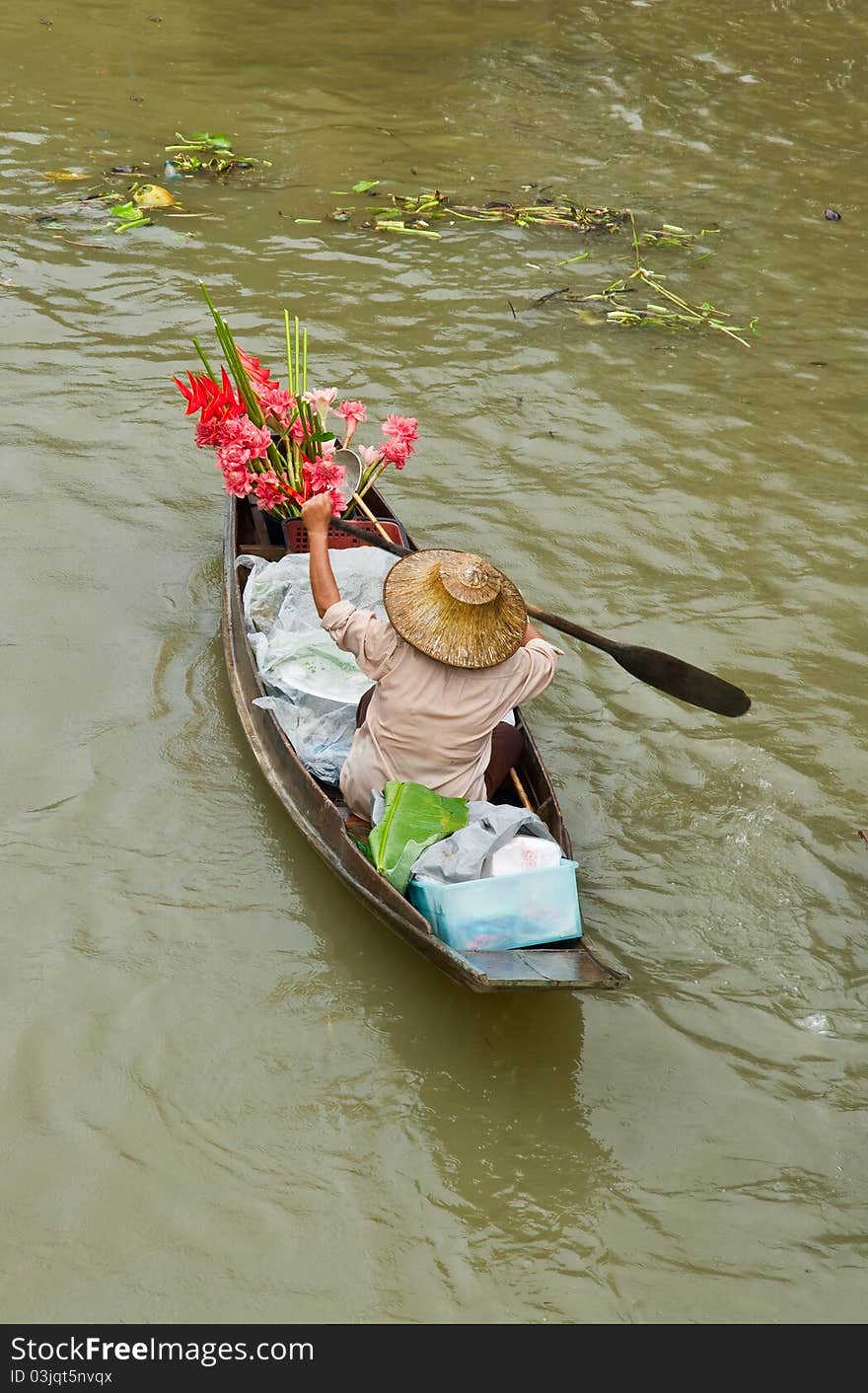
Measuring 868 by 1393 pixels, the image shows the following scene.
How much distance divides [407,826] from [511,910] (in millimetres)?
503

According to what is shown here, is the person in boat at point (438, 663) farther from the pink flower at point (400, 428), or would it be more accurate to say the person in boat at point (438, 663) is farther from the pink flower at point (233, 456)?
the pink flower at point (400, 428)

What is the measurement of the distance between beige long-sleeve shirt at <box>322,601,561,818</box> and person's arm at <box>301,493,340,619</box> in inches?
4.9

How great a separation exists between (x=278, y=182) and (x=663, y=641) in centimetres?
623

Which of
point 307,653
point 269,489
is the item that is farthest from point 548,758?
point 269,489

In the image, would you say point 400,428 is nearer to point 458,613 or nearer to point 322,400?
point 322,400

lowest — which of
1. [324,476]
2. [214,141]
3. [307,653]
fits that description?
[307,653]

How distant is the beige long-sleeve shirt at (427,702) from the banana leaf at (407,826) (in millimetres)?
145

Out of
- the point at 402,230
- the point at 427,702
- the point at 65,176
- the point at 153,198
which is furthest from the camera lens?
the point at 65,176

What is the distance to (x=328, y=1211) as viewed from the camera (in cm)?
377

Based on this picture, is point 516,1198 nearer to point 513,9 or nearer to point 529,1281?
point 529,1281

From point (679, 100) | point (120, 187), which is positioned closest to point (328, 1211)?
point (120, 187)

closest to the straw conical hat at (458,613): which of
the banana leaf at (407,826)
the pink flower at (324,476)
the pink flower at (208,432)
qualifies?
the banana leaf at (407,826)

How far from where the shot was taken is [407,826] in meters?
4.38

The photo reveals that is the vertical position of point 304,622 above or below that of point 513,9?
below
